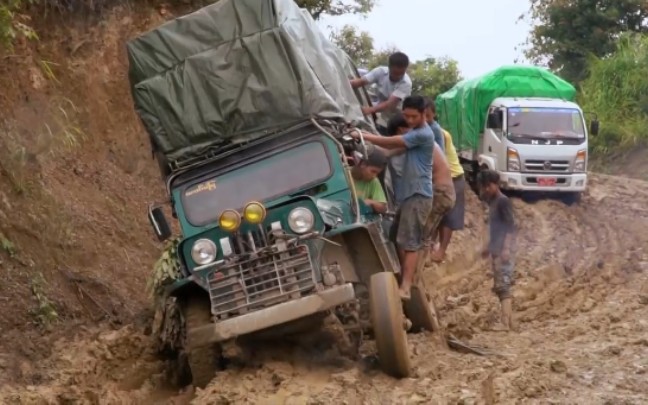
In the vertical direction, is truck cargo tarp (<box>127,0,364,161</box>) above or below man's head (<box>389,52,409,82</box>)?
above

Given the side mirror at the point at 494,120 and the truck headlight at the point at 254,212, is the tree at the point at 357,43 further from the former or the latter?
the truck headlight at the point at 254,212

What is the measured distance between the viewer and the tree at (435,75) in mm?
41562

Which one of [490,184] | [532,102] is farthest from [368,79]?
[532,102]

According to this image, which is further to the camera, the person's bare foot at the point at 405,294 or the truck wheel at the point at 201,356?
the person's bare foot at the point at 405,294

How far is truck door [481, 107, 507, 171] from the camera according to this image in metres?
19.1

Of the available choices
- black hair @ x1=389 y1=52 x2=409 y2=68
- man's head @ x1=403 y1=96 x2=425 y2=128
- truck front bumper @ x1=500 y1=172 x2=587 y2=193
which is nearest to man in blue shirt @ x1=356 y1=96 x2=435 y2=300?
man's head @ x1=403 y1=96 x2=425 y2=128

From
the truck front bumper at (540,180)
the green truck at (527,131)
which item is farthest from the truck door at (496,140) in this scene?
the truck front bumper at (540,180)

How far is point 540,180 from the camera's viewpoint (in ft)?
61.3

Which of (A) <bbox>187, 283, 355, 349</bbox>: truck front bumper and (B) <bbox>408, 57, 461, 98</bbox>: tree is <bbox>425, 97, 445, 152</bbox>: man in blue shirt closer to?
(A) <bbox>187, 283, 355, 349</bbox>: truck front bumper

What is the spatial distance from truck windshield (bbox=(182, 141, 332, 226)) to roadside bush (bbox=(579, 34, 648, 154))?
22.1 meters

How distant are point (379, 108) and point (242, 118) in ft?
8.76

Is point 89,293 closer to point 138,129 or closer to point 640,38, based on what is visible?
point 138,129

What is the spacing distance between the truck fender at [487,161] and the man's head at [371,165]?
11.4m

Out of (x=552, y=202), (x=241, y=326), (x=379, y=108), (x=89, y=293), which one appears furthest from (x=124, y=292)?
(x=552, y=202)
